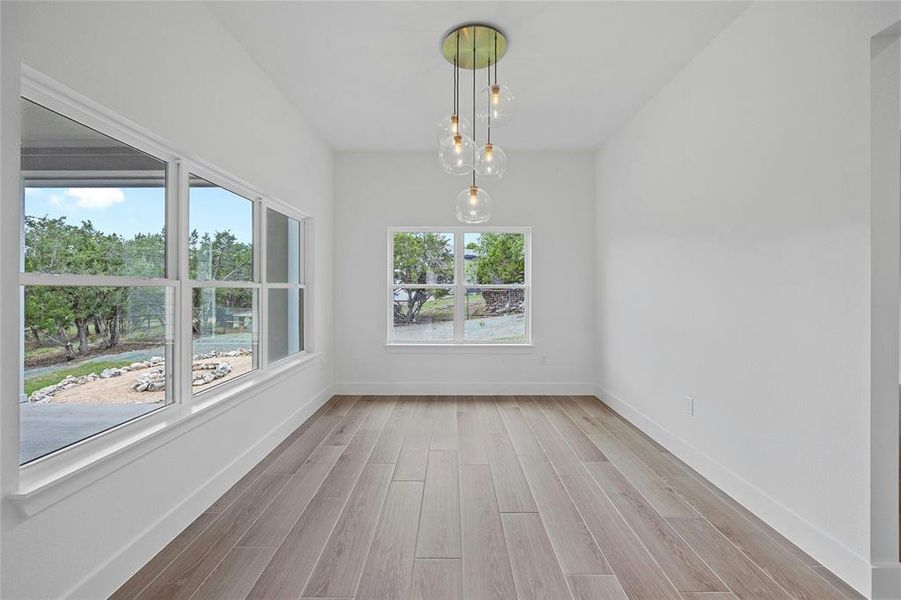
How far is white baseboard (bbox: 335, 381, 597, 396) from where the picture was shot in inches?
200

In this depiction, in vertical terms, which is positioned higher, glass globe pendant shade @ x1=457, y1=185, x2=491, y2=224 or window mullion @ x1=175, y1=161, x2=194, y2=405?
glass globe pendant shade @ x1=457, y1=185, x2=491, y2=224

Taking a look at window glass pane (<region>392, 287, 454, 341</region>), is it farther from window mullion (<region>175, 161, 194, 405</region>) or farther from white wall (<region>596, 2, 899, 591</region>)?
window mullion (<region>175, 161, 194, 405</region>)

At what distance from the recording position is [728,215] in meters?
2.65

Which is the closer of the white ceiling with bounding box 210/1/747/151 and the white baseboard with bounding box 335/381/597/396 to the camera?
the white ceiling with bounding box 210/1/747/151

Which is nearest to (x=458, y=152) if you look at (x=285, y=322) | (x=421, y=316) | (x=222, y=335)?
(x=222, y=335)

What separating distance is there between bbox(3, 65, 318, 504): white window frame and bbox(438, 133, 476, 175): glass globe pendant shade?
138cm

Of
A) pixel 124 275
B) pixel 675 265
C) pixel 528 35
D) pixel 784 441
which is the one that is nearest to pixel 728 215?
pixel 675 265

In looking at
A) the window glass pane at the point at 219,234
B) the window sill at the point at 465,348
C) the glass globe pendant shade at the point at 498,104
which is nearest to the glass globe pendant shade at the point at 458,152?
the glass globe pendant shade at the point at 498,104

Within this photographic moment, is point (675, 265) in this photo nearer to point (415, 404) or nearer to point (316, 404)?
point (415, 404)

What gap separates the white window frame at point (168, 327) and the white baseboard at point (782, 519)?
3102 millimetres

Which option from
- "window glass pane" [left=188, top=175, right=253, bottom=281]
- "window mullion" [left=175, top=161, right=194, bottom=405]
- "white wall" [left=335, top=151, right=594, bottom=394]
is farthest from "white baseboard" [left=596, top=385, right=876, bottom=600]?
"window glass pane" [left=188, top=175, right=253, bottom=281]

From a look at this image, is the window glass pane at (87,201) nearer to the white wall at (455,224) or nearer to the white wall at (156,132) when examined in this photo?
the white wall at (156,132)

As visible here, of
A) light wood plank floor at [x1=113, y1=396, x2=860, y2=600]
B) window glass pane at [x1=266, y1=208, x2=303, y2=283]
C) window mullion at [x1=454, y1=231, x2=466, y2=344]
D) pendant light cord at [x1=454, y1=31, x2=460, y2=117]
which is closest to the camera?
light wood plank floor at [x1=113, y1=396, x2=860, y2=600]

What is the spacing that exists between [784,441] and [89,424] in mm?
3254
